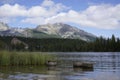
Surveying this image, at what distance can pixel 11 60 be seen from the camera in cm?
4744

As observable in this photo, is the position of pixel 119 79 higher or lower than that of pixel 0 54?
lower

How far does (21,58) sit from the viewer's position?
48.2 meters

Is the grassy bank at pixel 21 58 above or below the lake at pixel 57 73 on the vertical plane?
above

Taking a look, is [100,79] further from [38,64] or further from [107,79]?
[38,64]

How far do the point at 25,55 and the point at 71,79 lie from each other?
20.0 metres

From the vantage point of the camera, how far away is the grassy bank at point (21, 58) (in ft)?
153

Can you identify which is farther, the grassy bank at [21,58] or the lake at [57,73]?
the grassy bank at [21,58]

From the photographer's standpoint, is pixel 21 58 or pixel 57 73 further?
pixel 21 58

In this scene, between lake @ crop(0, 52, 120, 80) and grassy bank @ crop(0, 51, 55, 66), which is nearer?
lake @ crop(0, 52, 120, 80)

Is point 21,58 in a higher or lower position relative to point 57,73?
higher

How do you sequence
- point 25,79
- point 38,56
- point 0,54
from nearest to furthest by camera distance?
1. point 25,79
2. point 0,54
3. point 38,56

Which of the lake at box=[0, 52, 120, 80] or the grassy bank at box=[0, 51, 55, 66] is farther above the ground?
the grassy bank at box=[0, 51, 55, 66]

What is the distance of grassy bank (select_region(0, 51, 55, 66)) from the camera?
46500 mm

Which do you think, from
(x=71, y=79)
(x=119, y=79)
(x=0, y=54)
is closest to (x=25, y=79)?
(x=71, y=79)
